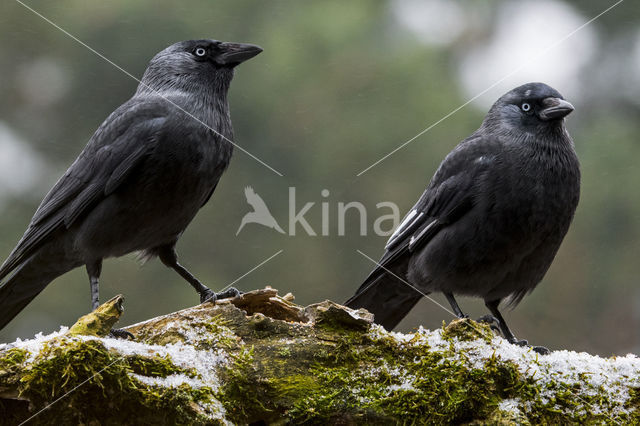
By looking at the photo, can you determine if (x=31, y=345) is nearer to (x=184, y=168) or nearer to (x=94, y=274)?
(x=94, y=274)

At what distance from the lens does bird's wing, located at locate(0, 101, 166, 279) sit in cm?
411

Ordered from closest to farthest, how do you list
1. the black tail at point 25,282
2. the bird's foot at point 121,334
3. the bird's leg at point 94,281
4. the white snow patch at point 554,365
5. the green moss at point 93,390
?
the green moss at point 93,390, the white snow patch at point 554,365, the bird's foot at point 121,334, the bird's leg at point 94,281, the black tail at point 25,282

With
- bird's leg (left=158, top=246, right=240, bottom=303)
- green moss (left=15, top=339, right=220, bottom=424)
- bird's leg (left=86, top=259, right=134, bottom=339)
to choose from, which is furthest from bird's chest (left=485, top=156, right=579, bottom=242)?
bird's leg (left=86, top=259, right=134, bottom=339)

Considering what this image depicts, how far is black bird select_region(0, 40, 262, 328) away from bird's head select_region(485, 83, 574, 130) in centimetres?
152

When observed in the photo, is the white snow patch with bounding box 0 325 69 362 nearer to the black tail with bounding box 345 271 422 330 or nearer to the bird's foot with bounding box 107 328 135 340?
the bird's foot with bounding box 107 328 135 340

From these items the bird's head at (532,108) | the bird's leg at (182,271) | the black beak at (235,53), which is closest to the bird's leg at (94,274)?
the bird's leg at (182,271)

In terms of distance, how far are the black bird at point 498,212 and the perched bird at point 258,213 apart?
7.96ft

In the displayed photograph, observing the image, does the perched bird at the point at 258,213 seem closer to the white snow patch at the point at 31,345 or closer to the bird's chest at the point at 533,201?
the bird's chest at the point at 533,201

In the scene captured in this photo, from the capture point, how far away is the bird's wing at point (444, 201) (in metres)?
4.25

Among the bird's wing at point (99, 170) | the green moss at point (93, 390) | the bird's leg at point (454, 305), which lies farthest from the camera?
the bird's leg at point (454, 305)

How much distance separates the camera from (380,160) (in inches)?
276

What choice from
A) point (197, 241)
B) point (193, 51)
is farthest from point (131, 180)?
point (197, 241)

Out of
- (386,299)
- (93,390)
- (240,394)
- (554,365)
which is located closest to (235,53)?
(386,299)

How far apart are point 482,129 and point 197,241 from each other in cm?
317
